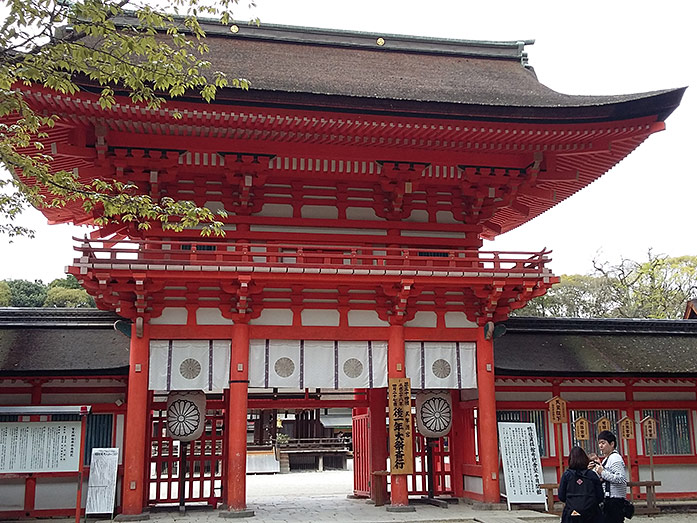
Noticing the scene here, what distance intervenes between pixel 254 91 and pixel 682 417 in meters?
11.4

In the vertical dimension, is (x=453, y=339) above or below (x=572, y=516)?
above

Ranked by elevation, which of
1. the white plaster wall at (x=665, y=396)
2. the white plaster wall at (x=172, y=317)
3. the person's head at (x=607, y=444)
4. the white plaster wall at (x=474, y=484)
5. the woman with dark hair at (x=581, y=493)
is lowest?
the white plaster wall at (x=474, y=484)

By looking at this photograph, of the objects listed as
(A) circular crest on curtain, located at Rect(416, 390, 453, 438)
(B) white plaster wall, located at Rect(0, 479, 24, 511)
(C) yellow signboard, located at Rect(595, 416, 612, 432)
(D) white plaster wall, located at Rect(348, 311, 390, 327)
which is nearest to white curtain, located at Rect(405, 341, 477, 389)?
(D) white plaster wall, located at Rect(348, 311, 390, 327)

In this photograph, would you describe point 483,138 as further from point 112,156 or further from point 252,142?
point 112,156

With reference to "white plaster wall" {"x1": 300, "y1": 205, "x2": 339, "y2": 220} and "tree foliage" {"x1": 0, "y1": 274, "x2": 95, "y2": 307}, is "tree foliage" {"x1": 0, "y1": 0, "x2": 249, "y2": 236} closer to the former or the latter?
"white plaster wall" {"x1": 300, "y1": 205, "x2": 339, "y2": 220}

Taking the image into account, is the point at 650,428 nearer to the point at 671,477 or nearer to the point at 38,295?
the point at 671,477

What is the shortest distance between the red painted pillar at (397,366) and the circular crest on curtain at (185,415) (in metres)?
3.70

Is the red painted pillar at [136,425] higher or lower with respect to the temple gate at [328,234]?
lower

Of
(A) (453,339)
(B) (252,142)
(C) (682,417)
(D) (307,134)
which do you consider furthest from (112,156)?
(C) (682,417)

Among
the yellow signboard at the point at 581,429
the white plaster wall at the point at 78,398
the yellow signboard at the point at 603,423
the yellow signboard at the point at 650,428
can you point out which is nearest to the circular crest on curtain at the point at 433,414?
the yellow signboard at the point at 581,429

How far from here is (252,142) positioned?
12.6m

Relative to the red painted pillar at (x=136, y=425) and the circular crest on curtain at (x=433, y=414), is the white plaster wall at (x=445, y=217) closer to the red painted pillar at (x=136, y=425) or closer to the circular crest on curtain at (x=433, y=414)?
the circular crest on curtain at (x=433, y=414)

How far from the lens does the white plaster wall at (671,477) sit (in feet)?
47.5

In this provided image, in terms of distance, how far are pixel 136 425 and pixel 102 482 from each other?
1.07 meters
